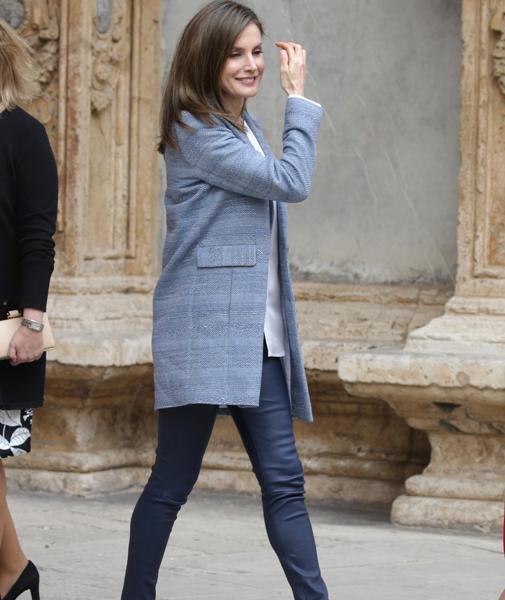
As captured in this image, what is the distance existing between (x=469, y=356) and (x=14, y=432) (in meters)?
2.19

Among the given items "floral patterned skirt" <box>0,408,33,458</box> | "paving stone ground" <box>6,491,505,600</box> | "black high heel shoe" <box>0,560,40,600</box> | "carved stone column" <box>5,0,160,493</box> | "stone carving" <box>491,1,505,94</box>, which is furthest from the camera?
"carved stone column" <box>5,0,160,493</box>

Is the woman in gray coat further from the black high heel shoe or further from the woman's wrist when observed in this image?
the black high heel shoe

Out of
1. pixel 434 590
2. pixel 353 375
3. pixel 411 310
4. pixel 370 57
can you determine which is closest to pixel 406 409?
pixel 353 375

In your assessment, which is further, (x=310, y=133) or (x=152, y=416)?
(x=152, y=416)

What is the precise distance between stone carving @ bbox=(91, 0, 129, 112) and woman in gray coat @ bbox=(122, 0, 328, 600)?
2.86m

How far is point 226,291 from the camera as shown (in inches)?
147

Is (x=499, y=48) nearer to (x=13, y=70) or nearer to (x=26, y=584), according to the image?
(x=13, y=70)

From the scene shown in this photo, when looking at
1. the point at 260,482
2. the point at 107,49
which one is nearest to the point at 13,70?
the point at 260,482

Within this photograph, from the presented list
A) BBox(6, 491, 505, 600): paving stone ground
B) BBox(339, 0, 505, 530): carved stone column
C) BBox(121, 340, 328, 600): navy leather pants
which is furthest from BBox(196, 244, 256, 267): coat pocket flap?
BBox(339, 0, 505, 530): carved stone column

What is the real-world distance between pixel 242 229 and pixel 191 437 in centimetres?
53

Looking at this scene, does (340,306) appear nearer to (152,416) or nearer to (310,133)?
(152,416)

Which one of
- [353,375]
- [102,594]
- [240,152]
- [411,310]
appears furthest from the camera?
[411,310]

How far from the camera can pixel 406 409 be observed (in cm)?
583

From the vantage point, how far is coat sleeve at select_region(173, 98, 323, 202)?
12.1ft
